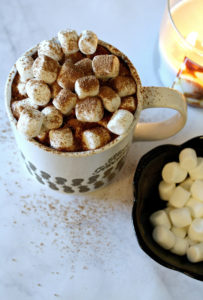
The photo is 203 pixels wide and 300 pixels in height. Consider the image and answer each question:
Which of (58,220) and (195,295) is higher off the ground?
(58,220)

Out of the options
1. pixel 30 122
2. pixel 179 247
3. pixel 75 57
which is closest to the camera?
pixel 30 122

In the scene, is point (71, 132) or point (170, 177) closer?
point (71, 132)

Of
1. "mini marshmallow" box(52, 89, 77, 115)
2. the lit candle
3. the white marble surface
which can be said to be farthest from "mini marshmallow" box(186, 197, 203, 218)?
"mini marshmallow" box(52, 89, 77, 115)

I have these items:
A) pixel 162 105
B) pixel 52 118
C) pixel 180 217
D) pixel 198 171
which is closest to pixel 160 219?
pixel 180 217

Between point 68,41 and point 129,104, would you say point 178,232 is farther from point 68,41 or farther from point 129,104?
point 68,41

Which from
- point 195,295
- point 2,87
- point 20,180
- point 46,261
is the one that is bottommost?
point 195,295

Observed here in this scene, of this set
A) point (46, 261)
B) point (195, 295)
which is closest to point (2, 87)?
point (46, 261)

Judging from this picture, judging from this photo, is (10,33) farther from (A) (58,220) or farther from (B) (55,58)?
(A) (58,220)
